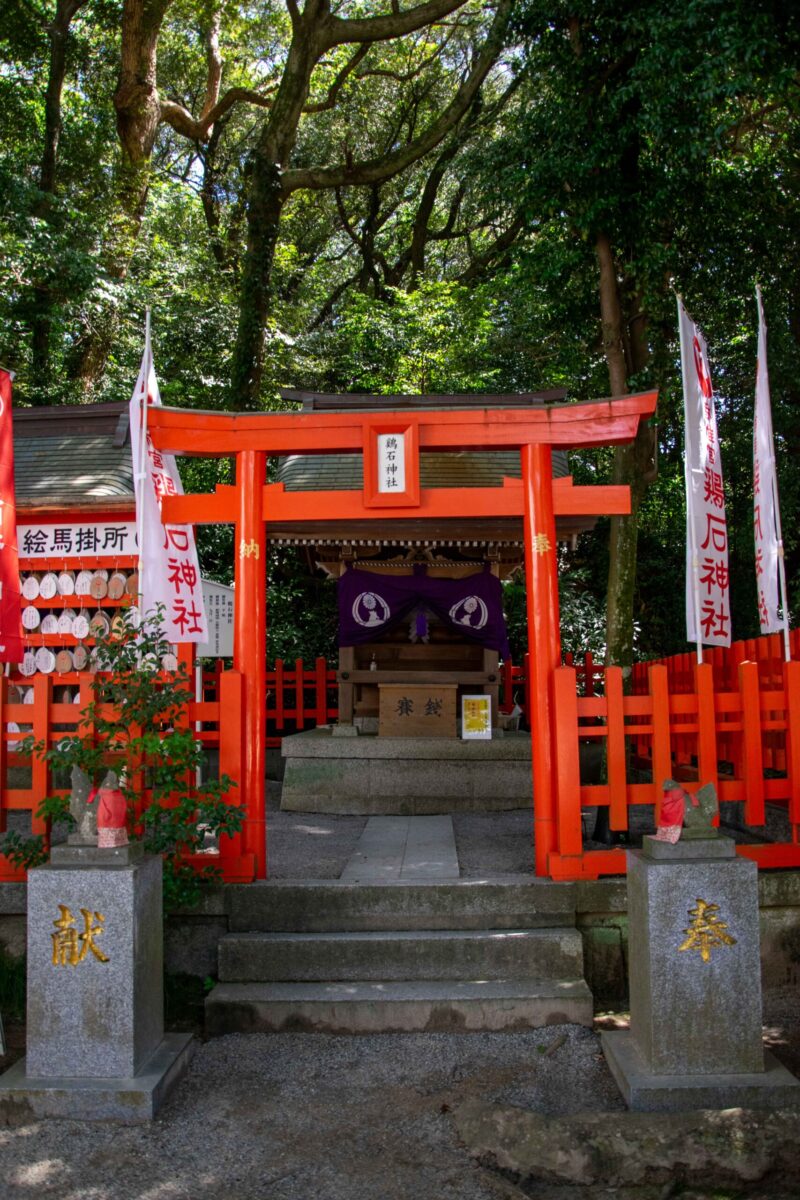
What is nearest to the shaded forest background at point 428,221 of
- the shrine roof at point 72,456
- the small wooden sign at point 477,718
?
the small wooden sign at point 477,718

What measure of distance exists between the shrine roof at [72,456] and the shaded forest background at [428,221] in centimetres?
333

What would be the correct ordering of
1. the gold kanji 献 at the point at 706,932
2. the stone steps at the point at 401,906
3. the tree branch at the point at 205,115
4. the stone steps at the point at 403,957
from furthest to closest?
the tree branch at the point at 205,115, the stone steps at the point at 401,906, the stone steps at the point at 403,957, the gold kanji 献 at the point at 706,932

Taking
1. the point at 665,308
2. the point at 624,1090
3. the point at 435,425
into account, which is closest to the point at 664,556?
the point at 665,308

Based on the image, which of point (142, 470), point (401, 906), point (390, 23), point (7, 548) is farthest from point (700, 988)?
point (390, 23)

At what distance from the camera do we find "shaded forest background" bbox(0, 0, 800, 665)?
33.1 ft

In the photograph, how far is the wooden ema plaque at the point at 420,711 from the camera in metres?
10.9

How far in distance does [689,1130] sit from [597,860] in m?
2.10

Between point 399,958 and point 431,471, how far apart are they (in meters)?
6.59

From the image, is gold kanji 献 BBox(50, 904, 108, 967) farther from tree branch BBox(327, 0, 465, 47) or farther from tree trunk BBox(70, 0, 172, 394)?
tree branch BBox(327, 0, 465, 47)

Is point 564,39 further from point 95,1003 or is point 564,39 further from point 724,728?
point 95,1003

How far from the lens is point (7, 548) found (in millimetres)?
5652

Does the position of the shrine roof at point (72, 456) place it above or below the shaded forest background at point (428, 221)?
below

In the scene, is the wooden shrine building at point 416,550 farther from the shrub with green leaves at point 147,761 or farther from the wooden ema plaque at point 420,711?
the shrub with green leaves at point 147,761

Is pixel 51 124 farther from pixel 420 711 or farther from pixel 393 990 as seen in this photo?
pixel 393 990
